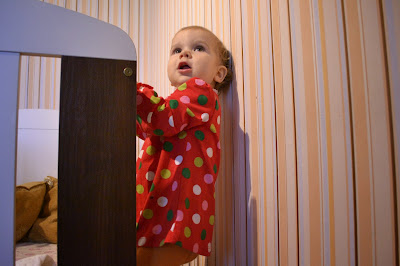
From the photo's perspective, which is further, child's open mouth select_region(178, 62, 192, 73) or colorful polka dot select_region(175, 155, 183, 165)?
child's open mouth select_region(178, 62, 192, 73)

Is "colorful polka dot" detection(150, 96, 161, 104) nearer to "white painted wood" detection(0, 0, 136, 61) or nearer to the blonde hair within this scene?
Answer: "white painted wood" detection(0, 0, 136, 61)

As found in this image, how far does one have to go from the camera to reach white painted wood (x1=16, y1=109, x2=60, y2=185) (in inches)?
63.4

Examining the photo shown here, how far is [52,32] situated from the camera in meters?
0.47

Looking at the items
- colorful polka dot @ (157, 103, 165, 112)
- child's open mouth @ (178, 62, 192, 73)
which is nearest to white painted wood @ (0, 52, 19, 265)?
colorful polka dot @ (157, 103, 165, 112)

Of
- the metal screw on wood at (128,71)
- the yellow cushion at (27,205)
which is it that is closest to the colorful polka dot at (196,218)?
the metal screw on wood at (128,71)

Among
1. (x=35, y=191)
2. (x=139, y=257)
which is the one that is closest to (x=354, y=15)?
(x=139, y=257)

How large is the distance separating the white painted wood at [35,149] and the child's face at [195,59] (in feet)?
3.45

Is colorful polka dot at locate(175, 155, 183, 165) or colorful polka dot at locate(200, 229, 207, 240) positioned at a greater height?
colorful polka dot at locate(175, 155, 183, 165)

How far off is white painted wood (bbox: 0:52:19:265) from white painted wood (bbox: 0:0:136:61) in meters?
0.03

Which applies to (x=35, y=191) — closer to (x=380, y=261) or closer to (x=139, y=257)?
(x=139, y=257)

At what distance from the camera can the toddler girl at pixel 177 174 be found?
0.67 meters

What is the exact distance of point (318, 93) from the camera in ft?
1.92

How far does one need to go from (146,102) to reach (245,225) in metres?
0.46

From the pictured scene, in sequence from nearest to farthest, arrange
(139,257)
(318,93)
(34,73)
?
(318,93) < (139,257) < (34,73)
